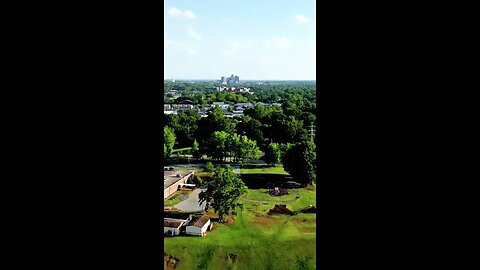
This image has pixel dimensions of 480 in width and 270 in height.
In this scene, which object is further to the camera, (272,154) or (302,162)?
(272,154)

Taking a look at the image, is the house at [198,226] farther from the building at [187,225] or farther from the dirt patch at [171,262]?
the dirt patch at [171,262]

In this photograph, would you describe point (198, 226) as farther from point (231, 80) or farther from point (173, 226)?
point (231, 80)

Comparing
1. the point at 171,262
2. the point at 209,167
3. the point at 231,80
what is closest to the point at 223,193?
the point at 209,167

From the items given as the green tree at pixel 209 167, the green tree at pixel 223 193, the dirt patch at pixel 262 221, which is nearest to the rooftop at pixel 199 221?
the green tree at pixel 223 193

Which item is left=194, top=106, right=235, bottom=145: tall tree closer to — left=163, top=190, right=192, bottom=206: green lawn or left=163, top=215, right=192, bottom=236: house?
left=163, top=190, right=192, bottom=206: green lawn
